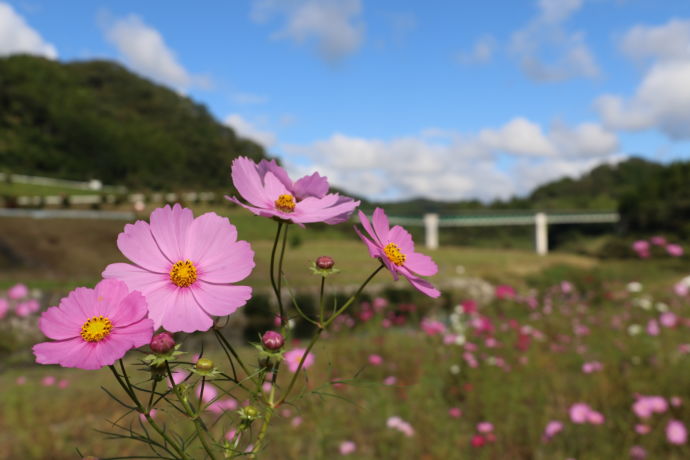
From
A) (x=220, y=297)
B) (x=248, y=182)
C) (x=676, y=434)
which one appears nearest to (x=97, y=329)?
(x=220, y=297)

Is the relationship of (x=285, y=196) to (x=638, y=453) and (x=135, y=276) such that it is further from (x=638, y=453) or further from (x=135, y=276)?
(x=638, y=453)

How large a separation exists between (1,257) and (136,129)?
43.6 meters

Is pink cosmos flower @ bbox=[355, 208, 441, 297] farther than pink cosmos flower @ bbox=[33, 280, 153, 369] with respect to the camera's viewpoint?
Yes

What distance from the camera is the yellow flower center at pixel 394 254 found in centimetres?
57

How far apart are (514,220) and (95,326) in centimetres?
4101

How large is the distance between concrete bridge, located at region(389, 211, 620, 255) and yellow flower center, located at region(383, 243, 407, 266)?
30.6 meters

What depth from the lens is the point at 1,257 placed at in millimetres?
13109

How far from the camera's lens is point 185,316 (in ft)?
1.50

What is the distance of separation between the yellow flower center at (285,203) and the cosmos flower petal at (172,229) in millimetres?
93

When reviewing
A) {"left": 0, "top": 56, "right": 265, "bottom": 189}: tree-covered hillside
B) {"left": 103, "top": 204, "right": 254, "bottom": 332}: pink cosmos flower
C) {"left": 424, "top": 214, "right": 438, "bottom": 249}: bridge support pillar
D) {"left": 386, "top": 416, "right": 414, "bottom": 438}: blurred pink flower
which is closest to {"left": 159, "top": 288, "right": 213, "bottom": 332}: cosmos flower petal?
{"left": 103, "top": 204, "right": 254, "bottom": 332}: pink cosmos flower

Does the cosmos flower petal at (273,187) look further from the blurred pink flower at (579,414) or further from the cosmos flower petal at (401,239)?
the blurred pink flower at (579,414)

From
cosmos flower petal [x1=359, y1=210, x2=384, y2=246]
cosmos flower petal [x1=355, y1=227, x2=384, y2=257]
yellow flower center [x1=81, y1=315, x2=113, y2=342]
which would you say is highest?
cosmos flower petal [x1=359, y1=210, x2=384, y2=246]

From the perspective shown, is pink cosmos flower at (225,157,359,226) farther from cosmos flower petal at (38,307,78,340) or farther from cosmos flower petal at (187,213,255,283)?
cosmos flower petal at (38,307,78,340)

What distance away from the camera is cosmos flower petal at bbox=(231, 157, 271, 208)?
1.73ft
